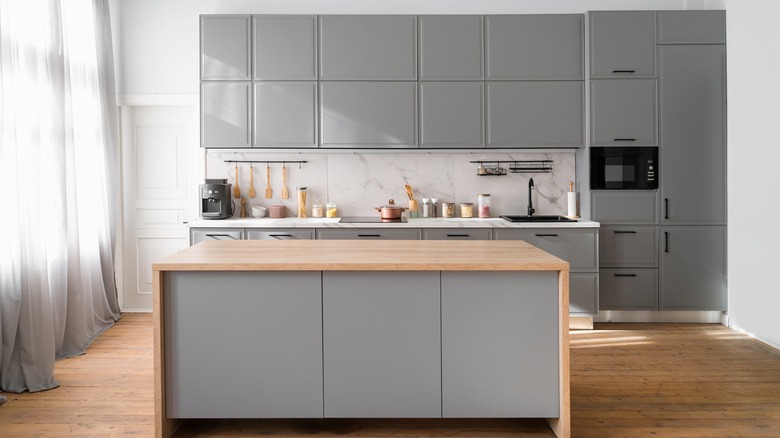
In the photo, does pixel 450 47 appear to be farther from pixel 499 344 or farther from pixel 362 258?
pixel 499 344

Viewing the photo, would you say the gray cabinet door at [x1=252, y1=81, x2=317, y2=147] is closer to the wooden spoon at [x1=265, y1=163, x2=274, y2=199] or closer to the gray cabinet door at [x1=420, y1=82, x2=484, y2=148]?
the wooden spoon at [x1=265, y1=163, x2=274, y2=199]

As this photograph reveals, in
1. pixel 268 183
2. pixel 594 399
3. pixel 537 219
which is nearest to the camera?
pixel 594 399

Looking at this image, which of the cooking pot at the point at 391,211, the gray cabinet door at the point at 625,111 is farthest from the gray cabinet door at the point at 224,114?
the gray cabinet door at the point at 625,111

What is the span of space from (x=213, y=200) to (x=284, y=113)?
96 cm

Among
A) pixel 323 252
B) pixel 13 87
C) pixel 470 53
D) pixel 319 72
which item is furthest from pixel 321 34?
pixel 323 252

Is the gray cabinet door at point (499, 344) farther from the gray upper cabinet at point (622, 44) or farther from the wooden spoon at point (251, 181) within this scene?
the wooden spoon at point (251, 181)

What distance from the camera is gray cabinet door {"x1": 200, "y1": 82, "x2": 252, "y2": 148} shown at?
5066 mm

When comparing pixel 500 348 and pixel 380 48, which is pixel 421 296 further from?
pixel 380 48

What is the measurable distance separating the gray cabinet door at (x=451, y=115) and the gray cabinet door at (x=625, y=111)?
0.96 m

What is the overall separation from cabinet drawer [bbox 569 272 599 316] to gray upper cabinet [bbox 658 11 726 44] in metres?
2.07

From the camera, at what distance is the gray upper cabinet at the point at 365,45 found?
16.6 ft

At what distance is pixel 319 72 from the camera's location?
5.07 metres

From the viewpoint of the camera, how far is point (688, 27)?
500 centimetres

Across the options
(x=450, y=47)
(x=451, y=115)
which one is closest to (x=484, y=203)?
(x=451, y=115)
